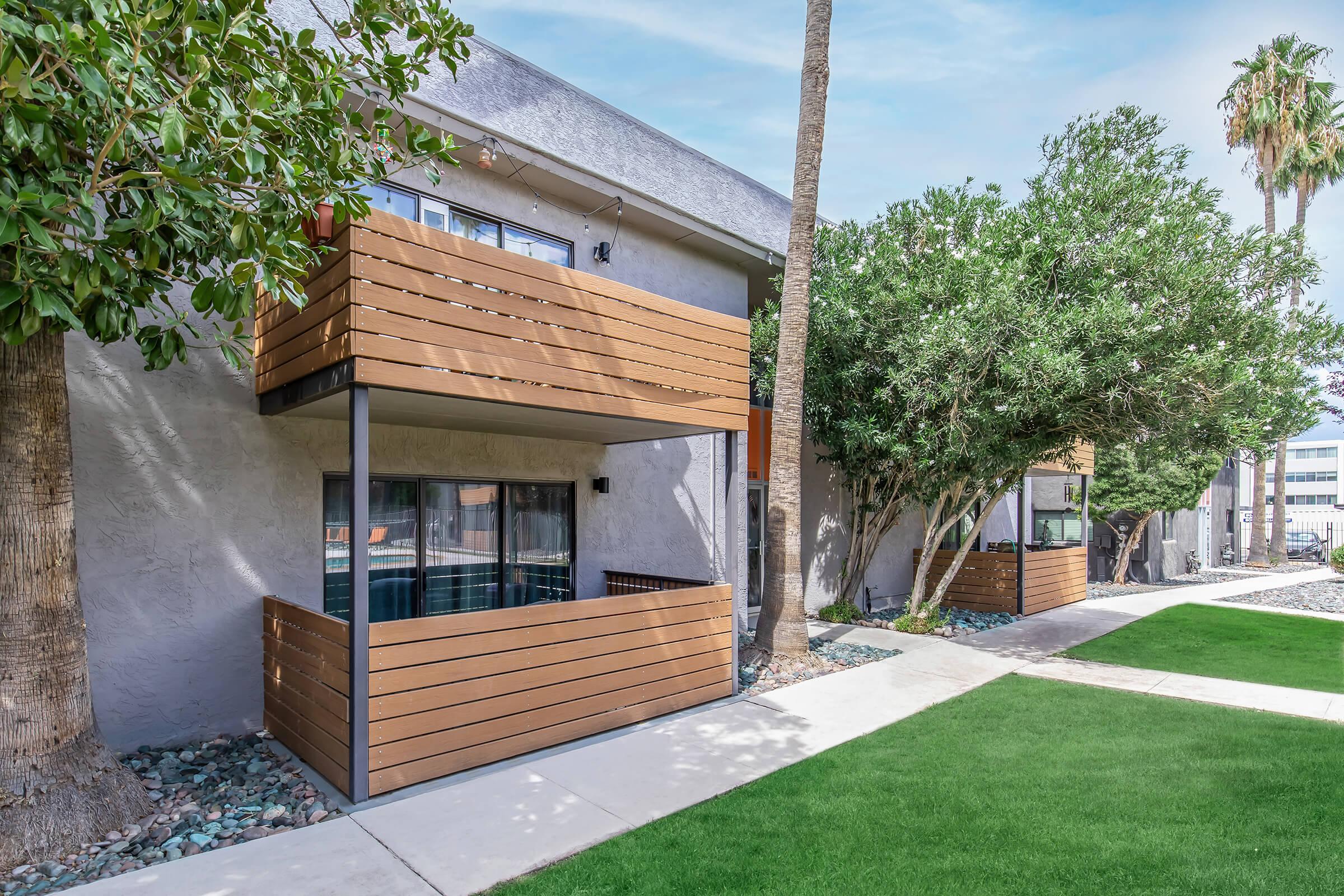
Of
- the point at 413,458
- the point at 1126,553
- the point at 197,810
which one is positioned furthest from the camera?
the point at 1126,553

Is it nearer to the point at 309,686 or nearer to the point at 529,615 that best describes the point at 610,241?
the point at 529,615

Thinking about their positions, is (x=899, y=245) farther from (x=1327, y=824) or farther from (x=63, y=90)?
(x=63, y=90)

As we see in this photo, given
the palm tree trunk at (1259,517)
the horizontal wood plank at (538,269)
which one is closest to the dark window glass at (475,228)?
the horizontal wood plank at (538,269)

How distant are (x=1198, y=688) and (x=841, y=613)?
15.9ft

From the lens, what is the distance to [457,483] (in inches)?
292

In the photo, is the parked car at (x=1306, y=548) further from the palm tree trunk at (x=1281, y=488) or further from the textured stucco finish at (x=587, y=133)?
the textured stucco finish at (x=587, y=133)

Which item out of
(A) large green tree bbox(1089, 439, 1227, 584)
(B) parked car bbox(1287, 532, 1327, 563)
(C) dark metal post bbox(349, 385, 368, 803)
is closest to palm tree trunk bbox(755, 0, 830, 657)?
(C) dark metal post bbox(349, 385, 368, 803)

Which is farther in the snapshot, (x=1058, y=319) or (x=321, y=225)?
(x=1058, y=319)

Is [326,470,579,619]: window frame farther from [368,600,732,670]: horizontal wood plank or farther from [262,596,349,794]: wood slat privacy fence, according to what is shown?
[262,596,349,794]: wood slat privacy fence

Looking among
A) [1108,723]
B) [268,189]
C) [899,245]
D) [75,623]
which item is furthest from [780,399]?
[75,623]

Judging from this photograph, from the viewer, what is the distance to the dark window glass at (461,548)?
23.6 ft

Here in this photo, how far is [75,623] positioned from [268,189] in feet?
9.69

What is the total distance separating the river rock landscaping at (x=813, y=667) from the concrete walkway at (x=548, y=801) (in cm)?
21

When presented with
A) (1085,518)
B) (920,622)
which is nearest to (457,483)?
(920,622)
